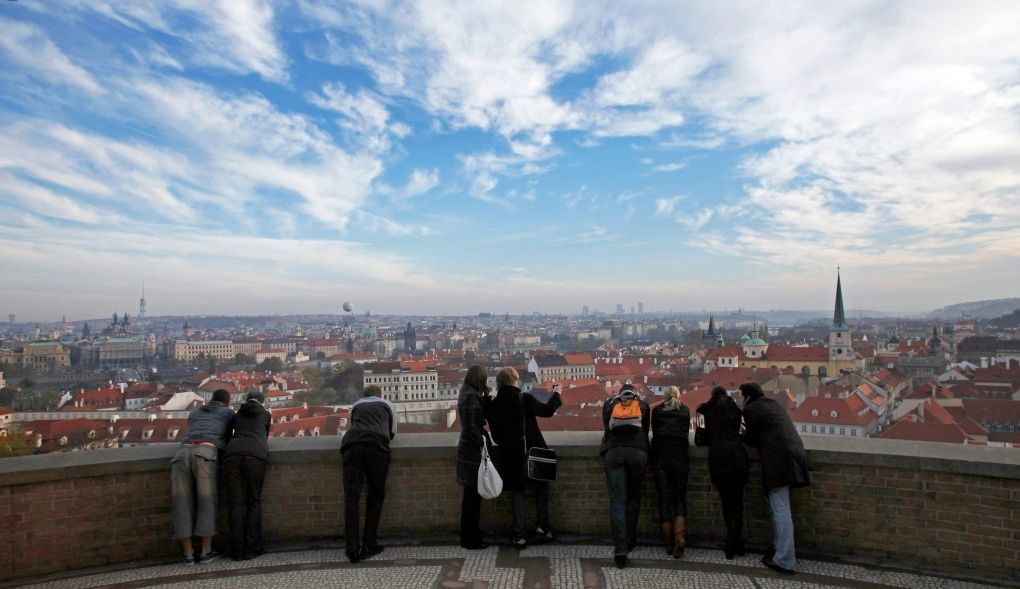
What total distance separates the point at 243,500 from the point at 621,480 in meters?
3.16

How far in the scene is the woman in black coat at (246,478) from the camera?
17.0 ft

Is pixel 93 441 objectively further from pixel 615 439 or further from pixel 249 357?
pixel 249 357

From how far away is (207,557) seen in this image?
5223 mm

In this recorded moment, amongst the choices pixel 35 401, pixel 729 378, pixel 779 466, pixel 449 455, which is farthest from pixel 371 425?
pixel 35 401

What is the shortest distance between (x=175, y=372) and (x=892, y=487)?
11689 cm

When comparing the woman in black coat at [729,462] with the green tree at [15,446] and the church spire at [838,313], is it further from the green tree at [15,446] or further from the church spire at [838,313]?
the church spire at [838,313]

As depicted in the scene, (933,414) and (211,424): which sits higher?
(211,424)

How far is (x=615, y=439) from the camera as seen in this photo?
509 cm

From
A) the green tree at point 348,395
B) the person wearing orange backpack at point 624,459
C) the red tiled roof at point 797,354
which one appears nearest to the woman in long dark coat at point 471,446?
the person wearing orange backpack at point 624,459

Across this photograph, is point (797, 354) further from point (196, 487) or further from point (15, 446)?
point (196, 487)

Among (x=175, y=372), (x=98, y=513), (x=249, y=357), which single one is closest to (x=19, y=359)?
(x=175, y=372)

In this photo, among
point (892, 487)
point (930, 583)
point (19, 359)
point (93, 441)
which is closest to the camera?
point (930, 583)

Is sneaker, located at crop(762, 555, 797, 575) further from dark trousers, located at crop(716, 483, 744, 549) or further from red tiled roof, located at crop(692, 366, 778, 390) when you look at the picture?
red tiled roof, located at crop(692, 366, 778, 390)

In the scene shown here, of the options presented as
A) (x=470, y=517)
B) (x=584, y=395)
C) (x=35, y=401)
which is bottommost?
(x=35, y=401)
